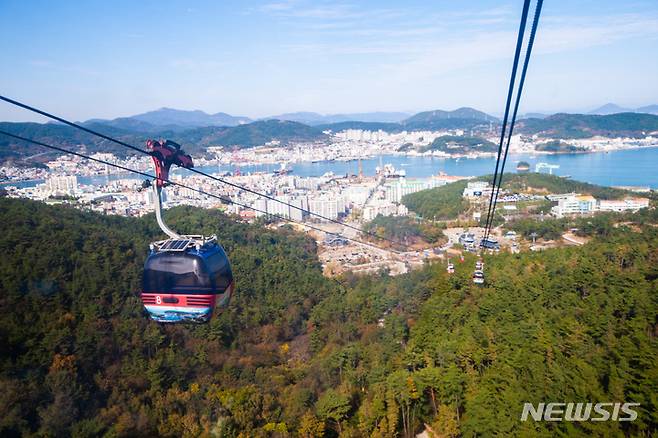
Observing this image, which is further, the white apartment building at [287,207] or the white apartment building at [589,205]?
the white apartment building at [287,207]

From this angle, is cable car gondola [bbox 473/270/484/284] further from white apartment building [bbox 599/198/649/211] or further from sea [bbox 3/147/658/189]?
sea [bbox 3/147/658/189]

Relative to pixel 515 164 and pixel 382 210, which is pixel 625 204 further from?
pixel 515 164

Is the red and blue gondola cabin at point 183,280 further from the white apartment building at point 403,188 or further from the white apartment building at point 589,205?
the white apartment building at point 403,188

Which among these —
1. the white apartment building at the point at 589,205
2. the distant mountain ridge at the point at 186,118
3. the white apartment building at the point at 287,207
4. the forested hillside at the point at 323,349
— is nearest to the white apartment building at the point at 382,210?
the white apartment building at the point at 287,207

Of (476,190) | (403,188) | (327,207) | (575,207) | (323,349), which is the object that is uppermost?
(476,190)

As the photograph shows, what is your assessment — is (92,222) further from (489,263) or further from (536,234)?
(536,234)

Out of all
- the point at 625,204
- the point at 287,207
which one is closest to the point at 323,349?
the point at 287,207
